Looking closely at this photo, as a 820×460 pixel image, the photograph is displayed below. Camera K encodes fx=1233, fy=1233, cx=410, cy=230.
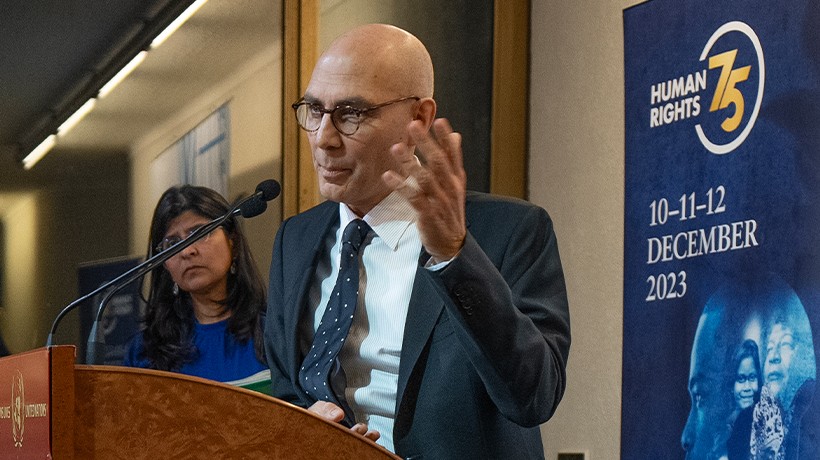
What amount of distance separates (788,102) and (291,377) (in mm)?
2040

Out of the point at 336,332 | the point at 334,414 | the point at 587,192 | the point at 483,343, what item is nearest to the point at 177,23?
the point at 587,192

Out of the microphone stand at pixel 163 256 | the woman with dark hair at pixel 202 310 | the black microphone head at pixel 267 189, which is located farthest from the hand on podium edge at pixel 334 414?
the woman with dark hair at pixel 202 310

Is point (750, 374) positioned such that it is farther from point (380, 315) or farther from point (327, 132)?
point (327, 132)

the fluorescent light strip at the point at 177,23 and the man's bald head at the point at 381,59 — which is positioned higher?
the fluorescent light strip at the point at 177,23

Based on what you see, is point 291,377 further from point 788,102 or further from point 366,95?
point 788,102

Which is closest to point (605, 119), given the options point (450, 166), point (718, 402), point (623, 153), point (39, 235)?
point (623, 153)

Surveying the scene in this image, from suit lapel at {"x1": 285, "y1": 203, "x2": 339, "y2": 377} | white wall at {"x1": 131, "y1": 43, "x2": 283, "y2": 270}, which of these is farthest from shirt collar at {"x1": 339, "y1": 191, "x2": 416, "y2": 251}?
white wall at {"x1": 131, "y1": 43, "x2": 283, "y2": 270}

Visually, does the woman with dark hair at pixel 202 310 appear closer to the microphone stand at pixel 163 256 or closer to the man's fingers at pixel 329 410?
the microphone stand at pixel 163 256

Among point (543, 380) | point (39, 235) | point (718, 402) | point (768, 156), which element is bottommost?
point (718, 402)

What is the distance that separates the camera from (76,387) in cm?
128

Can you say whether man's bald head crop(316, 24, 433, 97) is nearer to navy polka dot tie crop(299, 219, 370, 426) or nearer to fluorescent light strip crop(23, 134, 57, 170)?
navy polka dot tie crop(299, 219, 370, 426)

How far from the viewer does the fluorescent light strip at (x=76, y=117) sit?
3.93 m

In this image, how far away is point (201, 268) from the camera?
383cm

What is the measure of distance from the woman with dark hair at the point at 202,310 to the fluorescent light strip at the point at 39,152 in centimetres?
39
